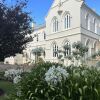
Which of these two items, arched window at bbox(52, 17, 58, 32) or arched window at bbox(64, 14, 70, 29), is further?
arched window at bbox(52, 17, 58, 32)

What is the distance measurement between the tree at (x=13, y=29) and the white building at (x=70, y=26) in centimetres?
2469

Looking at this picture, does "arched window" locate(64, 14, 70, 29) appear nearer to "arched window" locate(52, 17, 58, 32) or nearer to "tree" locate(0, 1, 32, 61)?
"arched window" locate(52, 17, 58, 32)

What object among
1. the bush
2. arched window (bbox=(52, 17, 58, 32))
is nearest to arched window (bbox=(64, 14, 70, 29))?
arched window (bbox=(52, 17, 58, 32))

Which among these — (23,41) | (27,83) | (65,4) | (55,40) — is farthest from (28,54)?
(27,83)

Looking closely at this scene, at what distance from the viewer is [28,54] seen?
59.0 m

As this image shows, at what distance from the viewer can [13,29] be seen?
49.5ft

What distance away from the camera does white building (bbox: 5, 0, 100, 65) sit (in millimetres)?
42281

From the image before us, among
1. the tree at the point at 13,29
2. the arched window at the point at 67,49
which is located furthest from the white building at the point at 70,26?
the tree at the point at 13,29

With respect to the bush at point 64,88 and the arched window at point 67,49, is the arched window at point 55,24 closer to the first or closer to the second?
the arched window at point 67,49

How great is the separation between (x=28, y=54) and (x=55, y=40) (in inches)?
555

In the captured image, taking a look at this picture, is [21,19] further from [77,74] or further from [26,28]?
[77,74]

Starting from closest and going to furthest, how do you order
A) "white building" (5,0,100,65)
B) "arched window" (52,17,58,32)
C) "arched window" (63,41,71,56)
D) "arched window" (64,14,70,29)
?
"arched window" (63,41,71,56)
"white building" (5,0,100,65)
"arched window" (64,14,70,29)
"arched window" (52,17,58,32)

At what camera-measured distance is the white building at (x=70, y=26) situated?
42.3 metres

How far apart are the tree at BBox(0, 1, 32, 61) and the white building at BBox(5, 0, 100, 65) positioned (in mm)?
24693
